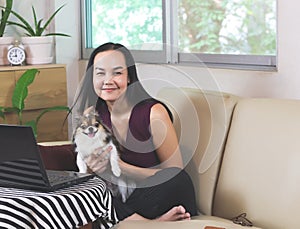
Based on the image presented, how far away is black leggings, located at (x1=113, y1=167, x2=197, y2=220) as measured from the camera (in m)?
2.51

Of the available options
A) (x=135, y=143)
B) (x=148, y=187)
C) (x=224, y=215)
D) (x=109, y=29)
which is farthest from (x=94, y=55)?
(x=109, y=29)

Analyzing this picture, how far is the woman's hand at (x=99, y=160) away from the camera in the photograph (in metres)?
2.47

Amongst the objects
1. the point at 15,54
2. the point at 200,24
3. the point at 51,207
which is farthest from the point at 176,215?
the point at 15,54

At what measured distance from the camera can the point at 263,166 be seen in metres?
2.48

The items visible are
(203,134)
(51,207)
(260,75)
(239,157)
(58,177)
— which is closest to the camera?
(51,207)

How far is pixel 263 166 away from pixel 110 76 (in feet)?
2.25

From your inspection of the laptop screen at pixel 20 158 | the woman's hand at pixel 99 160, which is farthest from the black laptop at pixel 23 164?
the woman's hand at pixel 99 160

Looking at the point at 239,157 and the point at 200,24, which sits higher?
the point at 200,24

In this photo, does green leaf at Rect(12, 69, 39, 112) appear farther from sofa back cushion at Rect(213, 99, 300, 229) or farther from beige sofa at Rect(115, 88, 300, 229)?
sofa back cushion at Rect(213, 99, 300, 229)

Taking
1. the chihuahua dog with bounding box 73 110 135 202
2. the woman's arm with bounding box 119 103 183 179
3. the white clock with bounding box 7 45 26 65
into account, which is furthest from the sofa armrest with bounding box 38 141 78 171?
the white clock with bounding box 7 45 26 65

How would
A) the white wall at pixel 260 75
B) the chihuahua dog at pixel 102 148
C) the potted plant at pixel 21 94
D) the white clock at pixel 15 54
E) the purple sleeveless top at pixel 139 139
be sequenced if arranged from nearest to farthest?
1. the chihuahua dog at pixel 102 148
2. the purple sleeveless top at pixel 139 139
3. the white wall at pixel 260 75
4. the potted plant at pixel 21 94
5. the white clock at pixel 15 54

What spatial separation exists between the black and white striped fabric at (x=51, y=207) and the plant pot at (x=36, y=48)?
2.18 m

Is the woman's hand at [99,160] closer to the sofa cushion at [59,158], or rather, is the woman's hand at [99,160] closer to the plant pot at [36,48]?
the sofa cushion at [59,158]

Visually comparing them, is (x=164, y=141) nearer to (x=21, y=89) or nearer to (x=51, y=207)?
(x=51, y=207)
